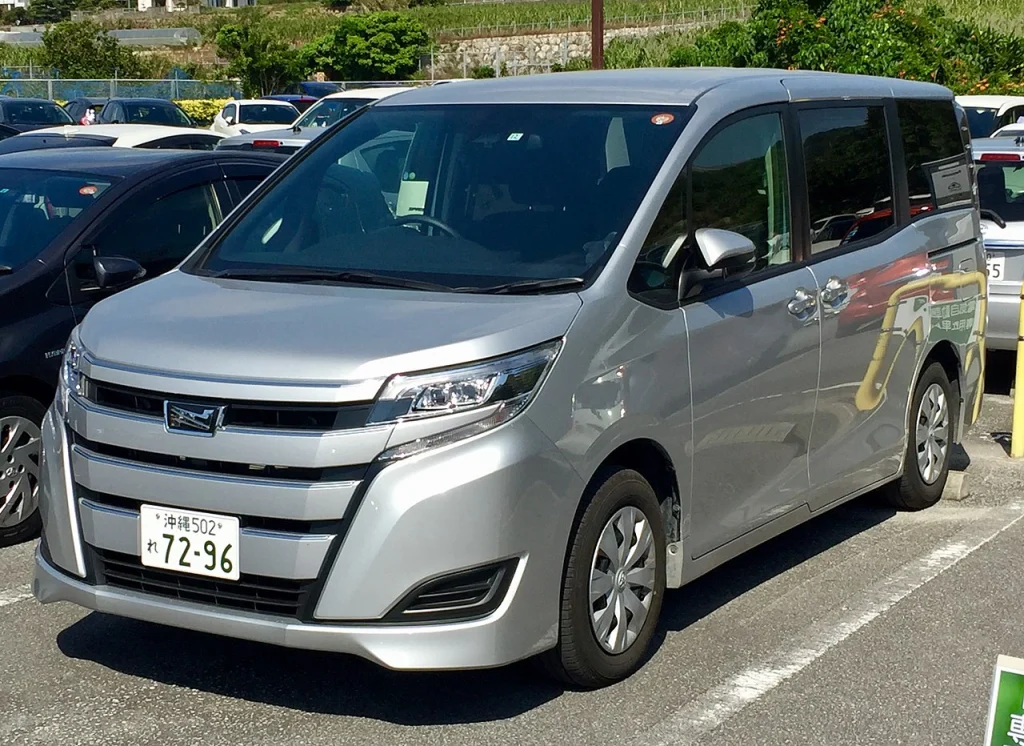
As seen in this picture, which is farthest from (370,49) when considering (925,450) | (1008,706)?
(1008,706)

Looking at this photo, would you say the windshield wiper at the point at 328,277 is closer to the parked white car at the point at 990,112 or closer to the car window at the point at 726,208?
the car window at the point at 726,208

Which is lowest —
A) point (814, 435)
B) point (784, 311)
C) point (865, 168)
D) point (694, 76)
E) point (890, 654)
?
point (890, 654)

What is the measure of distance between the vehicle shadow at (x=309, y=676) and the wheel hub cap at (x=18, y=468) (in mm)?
1096

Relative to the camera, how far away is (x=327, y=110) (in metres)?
22.9

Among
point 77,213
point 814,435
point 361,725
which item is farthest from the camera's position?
point 77,213

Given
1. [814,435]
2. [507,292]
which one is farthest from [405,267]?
[814,435]

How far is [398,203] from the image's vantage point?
5449 mm

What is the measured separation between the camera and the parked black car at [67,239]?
6422mm

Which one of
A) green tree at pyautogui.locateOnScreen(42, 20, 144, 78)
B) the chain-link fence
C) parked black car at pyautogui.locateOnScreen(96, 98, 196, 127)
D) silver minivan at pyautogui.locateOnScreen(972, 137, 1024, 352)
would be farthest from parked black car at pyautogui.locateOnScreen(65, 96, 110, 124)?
silver minivan at pyautogui.locateOnScreen(972, 137, 1024, 352)

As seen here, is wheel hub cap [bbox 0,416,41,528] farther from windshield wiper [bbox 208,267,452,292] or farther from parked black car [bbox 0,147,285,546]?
windshield wiper [bbox 208,267,452,292]

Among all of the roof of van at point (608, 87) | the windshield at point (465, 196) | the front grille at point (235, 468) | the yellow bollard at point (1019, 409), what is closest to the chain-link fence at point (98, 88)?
the yellow bollard at point (1019, 409)

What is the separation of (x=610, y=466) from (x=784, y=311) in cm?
122

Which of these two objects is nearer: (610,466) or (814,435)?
(610,466)

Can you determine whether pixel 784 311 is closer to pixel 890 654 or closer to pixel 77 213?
pixel 890 654
